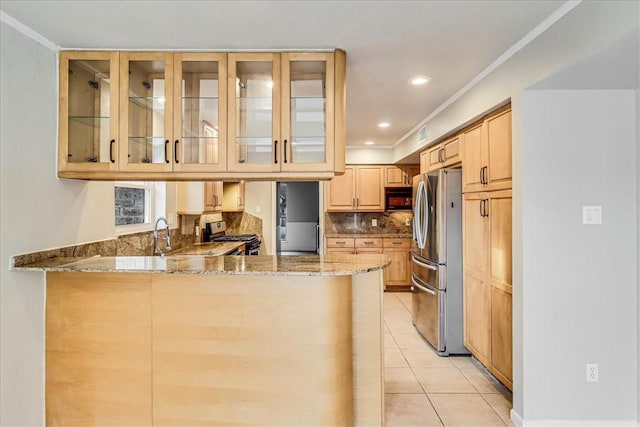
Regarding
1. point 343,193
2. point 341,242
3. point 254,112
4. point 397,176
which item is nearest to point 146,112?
point 254,112

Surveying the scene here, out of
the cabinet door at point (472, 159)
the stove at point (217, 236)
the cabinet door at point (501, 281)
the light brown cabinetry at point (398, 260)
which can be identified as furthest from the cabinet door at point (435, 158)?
the stove at point (217, 236)

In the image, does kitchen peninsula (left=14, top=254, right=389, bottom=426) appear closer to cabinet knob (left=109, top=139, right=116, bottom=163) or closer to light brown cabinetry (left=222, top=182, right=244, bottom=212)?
cabinet knob (left=109, top=139, right=116, bottom=163)

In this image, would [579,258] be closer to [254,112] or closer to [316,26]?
[316,26]

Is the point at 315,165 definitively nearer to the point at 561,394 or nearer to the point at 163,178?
the point at 163,178

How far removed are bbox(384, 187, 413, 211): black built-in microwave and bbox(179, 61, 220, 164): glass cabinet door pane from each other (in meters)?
4.26

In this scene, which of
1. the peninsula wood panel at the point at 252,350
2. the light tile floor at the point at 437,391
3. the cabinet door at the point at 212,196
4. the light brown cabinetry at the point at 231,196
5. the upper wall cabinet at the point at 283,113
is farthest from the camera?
the light brown cabinetry at the point at 231,196

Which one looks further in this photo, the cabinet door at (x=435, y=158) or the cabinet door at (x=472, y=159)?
the cabinet door at (x=435, y=158)

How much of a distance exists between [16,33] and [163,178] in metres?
1.05

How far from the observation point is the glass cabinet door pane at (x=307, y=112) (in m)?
2.33

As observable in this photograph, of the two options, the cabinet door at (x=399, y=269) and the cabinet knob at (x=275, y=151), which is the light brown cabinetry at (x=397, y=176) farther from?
the cabinet knob at (x=275, y=151)

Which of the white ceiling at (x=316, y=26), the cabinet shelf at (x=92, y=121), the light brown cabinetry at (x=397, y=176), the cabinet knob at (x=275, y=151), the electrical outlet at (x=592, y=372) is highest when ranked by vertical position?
the white ceiling at (x=316, y=26)

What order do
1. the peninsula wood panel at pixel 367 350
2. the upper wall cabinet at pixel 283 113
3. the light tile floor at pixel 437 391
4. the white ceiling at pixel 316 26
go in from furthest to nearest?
the light tile floor at pixel 437 391 < the upper wall cabinet at pixel 283 113 < the peninsula wood panel at pixel 367 350 < the white ceiling at pixel 316 26

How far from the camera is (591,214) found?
227 cm

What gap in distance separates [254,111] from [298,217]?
20.3 feet
